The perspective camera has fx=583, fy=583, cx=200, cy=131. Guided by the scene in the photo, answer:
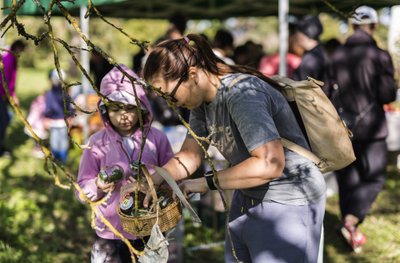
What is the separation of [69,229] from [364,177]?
2.64m

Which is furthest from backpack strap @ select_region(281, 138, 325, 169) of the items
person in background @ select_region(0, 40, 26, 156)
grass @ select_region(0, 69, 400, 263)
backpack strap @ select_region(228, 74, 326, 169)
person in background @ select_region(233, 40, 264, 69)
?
person in background @ select_region(0, 40, 26, 156)

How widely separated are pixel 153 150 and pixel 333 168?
962mm

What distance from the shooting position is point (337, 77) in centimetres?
479

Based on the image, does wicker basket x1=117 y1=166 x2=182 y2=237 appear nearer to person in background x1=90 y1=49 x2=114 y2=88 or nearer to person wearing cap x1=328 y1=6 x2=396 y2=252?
person wearing cap x1=328 y1=6 x2=396 y2=252

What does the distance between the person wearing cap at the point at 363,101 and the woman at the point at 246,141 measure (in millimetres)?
2527

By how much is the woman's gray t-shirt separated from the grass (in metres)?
2.43

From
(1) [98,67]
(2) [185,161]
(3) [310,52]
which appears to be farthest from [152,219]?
(1) [98,67]

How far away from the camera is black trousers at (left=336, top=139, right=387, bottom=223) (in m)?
4.74

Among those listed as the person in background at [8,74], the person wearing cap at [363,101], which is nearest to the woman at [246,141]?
the person wearing cap at [363,101]

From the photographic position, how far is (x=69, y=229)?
5.28 metres

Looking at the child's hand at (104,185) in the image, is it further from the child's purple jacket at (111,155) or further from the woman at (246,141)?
the woman at (246,141)

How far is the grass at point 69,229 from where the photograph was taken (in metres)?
4.58

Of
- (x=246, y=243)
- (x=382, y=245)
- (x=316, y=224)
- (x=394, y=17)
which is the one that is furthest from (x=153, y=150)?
(x=394, y=17)

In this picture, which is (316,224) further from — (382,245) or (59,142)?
(59,142)
